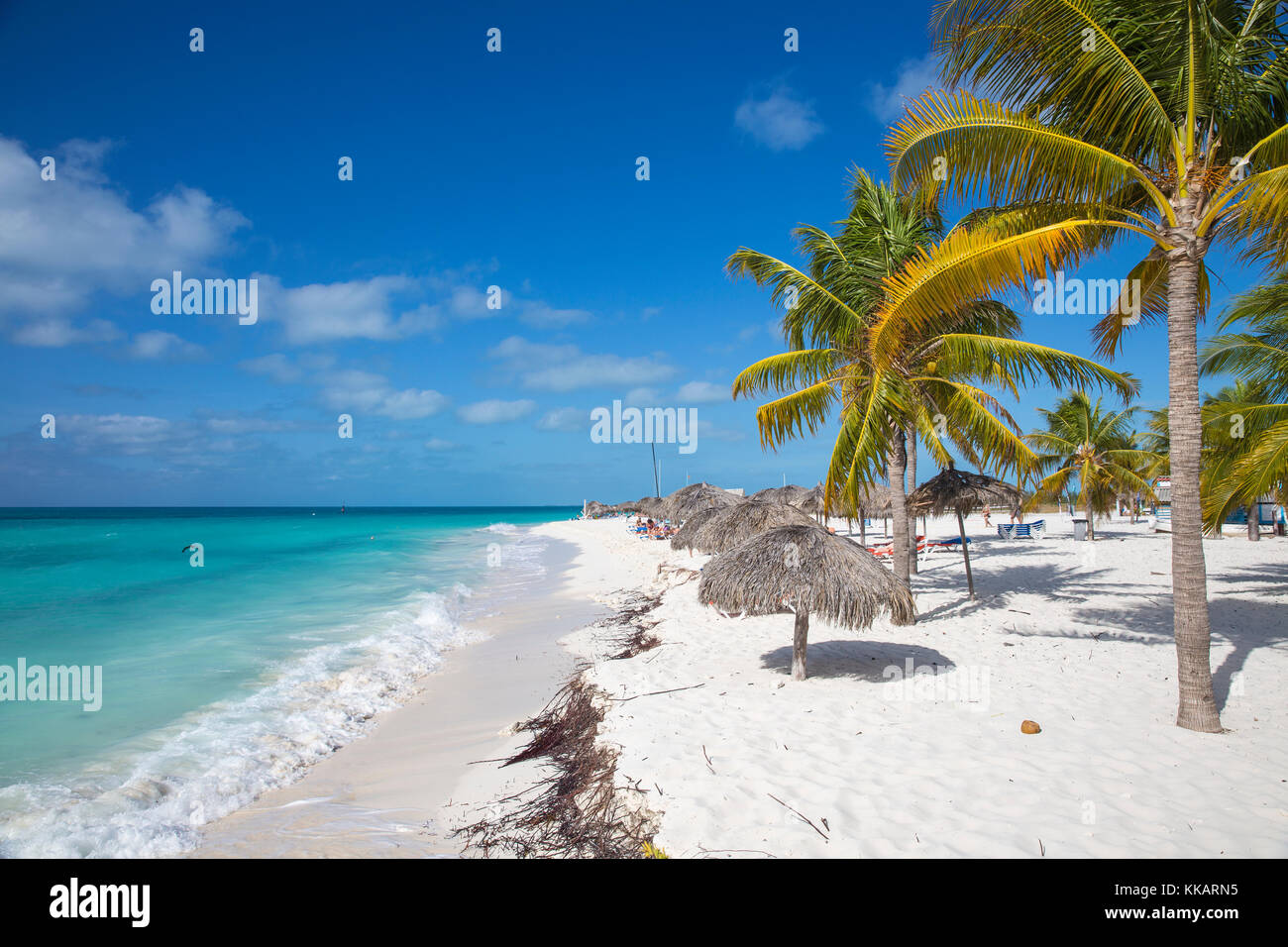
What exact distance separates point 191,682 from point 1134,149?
13842 millimetres

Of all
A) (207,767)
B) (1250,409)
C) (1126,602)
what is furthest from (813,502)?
(207,767)

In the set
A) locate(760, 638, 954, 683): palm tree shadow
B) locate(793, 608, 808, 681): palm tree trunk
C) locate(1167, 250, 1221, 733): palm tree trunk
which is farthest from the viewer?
locate(760, 638, 954, 683): palm tree shadow

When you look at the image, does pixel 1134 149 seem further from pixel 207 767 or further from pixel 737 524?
pixel 207 767

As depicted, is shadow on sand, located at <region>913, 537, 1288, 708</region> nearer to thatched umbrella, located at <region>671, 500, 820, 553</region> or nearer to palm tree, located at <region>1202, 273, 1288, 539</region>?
palm tree, located at <region>1202, 273, 1288, 539</region>

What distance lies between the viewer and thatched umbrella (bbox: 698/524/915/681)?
605 cm

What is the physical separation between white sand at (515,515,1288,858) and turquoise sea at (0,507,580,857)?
3.79 meters

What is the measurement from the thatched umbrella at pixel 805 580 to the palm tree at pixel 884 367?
873 mm

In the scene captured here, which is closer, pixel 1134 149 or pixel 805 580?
pixel 1134 149

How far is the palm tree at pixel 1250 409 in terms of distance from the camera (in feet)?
23.9

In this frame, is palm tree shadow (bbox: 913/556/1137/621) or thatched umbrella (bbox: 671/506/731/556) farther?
thatched umbrella (bbox: 671/506/731/556)

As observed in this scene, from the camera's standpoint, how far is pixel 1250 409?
8.83m

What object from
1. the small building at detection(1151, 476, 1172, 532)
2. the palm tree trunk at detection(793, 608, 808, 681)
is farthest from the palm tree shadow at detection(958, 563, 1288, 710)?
the small building at detection(1151, 476, 1172, 532)

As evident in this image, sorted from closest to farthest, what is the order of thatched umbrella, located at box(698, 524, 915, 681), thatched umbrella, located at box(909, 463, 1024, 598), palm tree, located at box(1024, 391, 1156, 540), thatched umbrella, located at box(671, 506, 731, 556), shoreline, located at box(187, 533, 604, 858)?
1. shoreline, located at box(187, 533, 604, 858)
2. thatched umbrella, located at box(698, 524, 915, 681)
3. thatched umbrella, located at box(909, 463, 1024, 598)
4. thatched umbrella, located at box(671, 506, 731, 556)
5. palm tree, located at box(1024, 391, 1156, 540)
